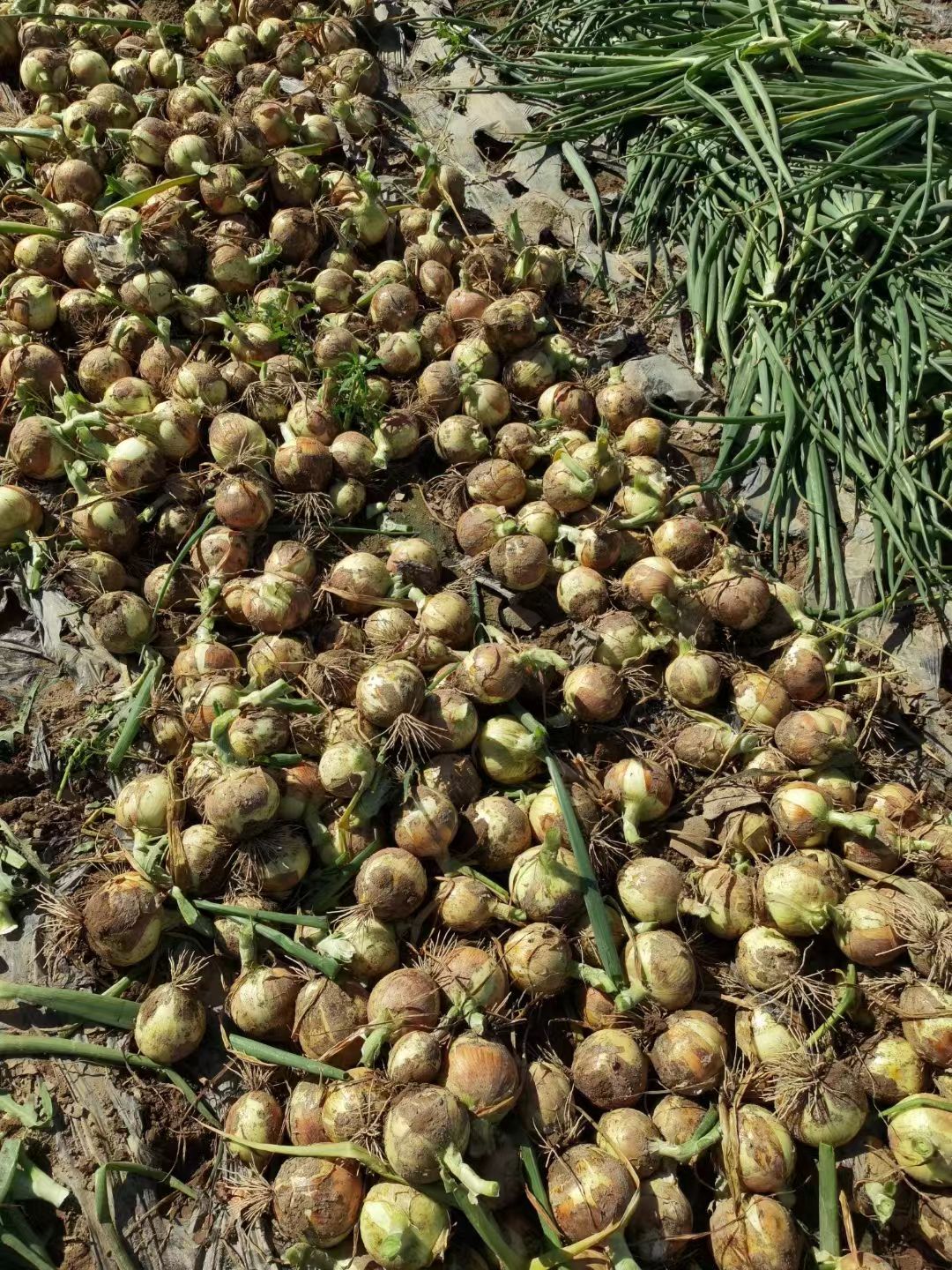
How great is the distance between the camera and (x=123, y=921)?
6.36 ft

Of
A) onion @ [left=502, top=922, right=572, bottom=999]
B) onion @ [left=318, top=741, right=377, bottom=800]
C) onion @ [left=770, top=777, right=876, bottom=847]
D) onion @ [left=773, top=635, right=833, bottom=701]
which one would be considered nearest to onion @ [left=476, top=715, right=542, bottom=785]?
onion @ [left=318, top=741, right=377, bottom=800]

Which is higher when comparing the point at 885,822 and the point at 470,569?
the point at 470,569

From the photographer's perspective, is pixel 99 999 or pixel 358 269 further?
pixel 358 269

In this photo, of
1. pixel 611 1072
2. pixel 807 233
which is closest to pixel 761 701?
pixel 611 1072

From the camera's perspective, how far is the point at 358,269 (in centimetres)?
319

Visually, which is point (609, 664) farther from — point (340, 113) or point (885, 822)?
point (340, 113)

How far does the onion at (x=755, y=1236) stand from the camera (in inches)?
66.1

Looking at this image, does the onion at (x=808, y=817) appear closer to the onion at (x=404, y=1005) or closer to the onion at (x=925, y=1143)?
the onion at (x=925, y=1143)

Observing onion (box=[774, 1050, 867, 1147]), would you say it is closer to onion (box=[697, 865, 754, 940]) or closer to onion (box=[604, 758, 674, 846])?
onion (box=[697, 865, 754, 940])

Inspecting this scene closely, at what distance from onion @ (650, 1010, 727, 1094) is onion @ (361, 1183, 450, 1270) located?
548 millimetres

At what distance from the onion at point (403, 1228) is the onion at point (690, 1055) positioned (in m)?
0.55

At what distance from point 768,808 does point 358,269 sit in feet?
7.83

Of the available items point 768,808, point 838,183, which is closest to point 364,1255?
point 768,808

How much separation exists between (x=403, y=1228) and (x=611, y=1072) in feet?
1.69
